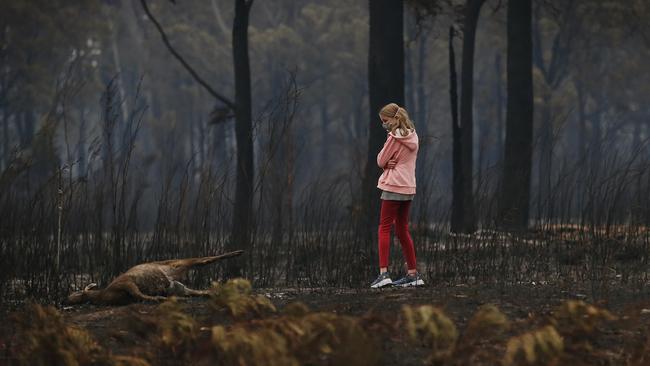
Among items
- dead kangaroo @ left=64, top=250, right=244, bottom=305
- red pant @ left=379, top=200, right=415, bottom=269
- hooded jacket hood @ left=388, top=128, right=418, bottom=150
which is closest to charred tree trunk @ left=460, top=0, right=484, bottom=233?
red pant @ left=379, top=200, right=415, bottom=269

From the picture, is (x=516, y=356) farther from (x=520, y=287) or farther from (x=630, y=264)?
(x=630, y=264)

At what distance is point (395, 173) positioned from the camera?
7648 mm

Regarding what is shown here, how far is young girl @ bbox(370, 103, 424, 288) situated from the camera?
7.62 metres

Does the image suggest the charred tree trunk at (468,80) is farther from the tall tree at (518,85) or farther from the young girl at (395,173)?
the young girl at (395,173)

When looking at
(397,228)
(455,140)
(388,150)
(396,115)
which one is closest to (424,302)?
(397,228)

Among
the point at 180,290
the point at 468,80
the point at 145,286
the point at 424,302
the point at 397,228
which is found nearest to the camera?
the point at 424,302

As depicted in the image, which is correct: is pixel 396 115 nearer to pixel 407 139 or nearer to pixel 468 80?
pixel 407 139

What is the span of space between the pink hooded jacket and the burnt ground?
2.33 ft

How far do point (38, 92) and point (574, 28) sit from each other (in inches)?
610

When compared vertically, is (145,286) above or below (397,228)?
below

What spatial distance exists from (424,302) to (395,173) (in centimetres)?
149

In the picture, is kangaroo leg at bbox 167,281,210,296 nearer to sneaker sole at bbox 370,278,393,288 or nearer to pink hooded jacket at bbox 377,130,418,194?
sneaker sole at bbox 370,278,393,288

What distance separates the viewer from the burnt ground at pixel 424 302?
5.18 meters

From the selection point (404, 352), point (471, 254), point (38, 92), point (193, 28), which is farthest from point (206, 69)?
point (404, 352)
